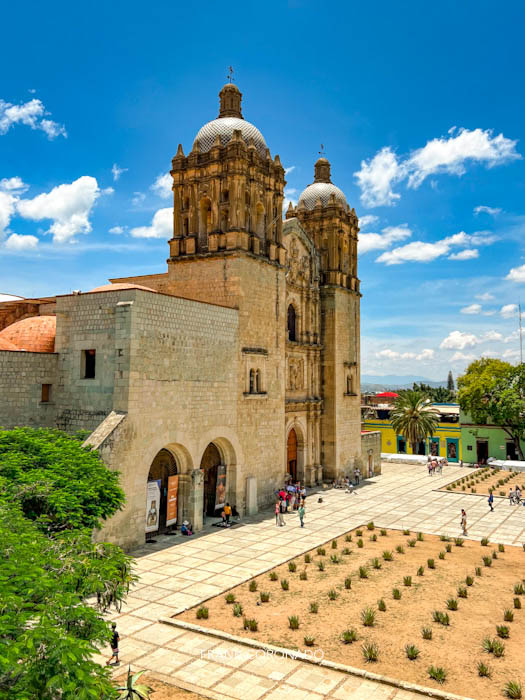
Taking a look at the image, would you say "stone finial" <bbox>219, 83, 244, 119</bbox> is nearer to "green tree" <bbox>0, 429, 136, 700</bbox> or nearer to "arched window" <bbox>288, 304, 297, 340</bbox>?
"arched window" <bbox>288, 304, 297, 340</bbox>

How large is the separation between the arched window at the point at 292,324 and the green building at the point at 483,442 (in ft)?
83.9

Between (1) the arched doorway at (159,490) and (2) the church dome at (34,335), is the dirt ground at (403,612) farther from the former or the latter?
(2) the church dome at (34,335)

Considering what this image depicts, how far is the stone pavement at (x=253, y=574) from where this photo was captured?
11.9 metres

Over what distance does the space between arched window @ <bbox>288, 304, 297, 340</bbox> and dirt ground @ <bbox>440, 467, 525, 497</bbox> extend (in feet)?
48.7

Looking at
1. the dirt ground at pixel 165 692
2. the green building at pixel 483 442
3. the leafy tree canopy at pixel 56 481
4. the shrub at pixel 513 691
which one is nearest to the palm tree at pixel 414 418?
the green building at pixel 483 442

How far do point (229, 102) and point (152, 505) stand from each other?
2319 centimetres

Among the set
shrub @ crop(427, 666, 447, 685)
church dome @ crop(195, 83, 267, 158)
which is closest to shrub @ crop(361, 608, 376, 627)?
shrub @ crop(427, 666, 447, 685)

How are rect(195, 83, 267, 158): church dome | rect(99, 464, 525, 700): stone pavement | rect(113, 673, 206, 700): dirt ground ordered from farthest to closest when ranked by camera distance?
rect(195, 83, 267, 158): church dome → rect(99, 464, 525, 700): stone pavement → rect(113, 673, 206, 700): dirt ground

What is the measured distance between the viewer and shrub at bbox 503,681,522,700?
1134cm

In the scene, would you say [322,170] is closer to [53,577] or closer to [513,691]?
[513,691]

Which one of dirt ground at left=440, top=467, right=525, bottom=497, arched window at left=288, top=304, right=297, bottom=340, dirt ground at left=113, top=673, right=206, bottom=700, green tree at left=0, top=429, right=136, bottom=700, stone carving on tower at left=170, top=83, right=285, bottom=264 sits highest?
stone carving on tower at left=170, top=83, right=285, bottom=264

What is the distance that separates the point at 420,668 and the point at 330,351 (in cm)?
2807

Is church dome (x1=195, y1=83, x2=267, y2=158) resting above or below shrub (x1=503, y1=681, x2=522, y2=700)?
above

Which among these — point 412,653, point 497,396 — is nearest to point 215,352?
point 412,653
